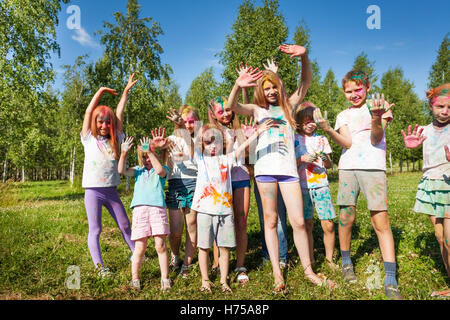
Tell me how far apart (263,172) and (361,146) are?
1.34 m

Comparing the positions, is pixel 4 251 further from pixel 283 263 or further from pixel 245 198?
pixel 283 263

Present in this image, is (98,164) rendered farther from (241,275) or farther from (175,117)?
(241,275)

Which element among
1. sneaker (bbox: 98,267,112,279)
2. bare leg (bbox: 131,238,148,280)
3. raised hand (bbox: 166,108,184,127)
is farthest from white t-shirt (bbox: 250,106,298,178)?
sneaker (bbox: 98,267,112,279)

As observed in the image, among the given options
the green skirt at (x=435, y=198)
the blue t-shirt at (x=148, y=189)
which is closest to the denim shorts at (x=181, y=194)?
the blue t-shirt at (x=148, y=189)

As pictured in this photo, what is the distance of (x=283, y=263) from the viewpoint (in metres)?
4.34

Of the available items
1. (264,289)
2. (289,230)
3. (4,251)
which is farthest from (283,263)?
(4,251)

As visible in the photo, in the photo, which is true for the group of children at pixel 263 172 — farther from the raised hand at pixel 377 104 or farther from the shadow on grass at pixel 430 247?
the shadow on grass at pixel 430 247

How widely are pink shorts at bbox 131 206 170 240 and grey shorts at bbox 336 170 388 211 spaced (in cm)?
252

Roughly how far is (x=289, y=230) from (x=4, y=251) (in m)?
5.45

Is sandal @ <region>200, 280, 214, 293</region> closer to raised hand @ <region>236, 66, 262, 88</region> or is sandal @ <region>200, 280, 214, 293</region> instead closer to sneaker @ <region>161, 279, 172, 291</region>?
sneaker @ <region>161, 279, 172, 291</region>

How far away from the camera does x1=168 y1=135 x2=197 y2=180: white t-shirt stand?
14.6ft

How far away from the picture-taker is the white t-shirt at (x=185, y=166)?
4438 millimetres

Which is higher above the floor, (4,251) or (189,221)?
(189,221)

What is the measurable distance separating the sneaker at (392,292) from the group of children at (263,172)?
0.6 inches
